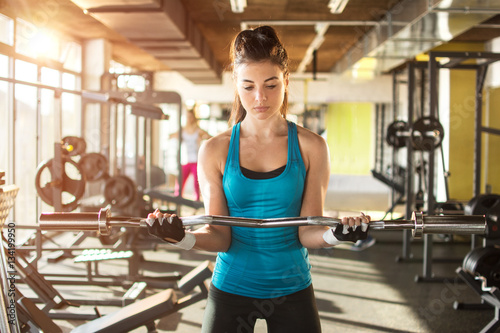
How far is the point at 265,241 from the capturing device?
1229mm

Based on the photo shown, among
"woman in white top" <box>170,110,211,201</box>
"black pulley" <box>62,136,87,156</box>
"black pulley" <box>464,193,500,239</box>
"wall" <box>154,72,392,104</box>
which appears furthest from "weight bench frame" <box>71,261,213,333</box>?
"wall" <box>154,72,392,104</box>

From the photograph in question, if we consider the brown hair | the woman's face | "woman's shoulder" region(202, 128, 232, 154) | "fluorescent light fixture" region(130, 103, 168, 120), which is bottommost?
"woman's shoulder" region(202, 128, 232, 154)

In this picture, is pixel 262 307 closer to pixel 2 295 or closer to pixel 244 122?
pixel 244 122

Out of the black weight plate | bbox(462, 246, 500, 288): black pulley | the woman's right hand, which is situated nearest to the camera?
the woman's right hand

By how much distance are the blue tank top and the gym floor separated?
1.80 metres

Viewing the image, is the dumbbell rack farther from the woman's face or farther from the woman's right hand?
the woman's face

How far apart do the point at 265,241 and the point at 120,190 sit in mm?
3942

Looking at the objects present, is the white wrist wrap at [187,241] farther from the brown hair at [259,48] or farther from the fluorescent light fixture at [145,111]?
the fluorescent light fixture at [145,111]

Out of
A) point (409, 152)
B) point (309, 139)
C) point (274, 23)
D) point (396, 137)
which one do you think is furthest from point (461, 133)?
point (309, 139)

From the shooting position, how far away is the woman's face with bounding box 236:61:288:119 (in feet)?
4.01

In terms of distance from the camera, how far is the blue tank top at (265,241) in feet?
4.02

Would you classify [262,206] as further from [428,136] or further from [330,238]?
[428,136]

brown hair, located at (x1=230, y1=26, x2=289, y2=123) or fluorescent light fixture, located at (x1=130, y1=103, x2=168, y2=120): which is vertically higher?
fluorescent light fixture, located at (x1=130, y1=103, x2=168, y2=120)

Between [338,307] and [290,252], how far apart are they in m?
2.34
